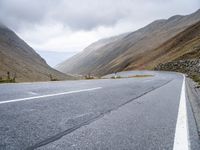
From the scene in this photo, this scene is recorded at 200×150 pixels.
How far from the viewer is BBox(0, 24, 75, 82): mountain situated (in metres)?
78.4

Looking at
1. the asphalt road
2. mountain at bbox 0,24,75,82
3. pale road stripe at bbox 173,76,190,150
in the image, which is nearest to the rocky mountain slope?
mountain at bbox 0,24,75,82

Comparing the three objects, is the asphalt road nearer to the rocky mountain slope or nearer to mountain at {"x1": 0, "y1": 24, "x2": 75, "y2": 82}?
the rocky mountain slope

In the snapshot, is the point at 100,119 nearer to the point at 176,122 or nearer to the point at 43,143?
the point at 176,122

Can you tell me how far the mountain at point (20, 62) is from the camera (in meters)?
78.4

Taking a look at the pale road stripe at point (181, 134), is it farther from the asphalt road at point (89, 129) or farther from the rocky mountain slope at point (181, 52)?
the rocky mountain slope at point (181, 52)

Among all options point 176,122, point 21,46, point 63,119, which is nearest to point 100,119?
point 63,119

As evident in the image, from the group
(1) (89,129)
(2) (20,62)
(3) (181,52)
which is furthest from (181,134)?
(2) (20,62)

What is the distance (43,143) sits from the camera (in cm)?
264

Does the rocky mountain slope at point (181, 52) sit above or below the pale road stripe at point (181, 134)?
above

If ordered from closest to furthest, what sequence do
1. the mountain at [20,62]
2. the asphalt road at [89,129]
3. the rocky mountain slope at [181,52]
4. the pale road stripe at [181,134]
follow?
the asphalt road at [89,129] < the pale road stripe at [181,134] < the rocky mountain slope at [181,52] < the mountain at [20,62]

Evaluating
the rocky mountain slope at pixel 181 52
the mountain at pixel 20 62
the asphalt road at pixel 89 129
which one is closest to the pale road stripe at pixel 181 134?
the asphalt road at pixel 89 129

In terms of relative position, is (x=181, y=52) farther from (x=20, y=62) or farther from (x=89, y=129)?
(x=89, y=129)

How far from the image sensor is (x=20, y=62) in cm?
9206

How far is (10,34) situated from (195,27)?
274ft
